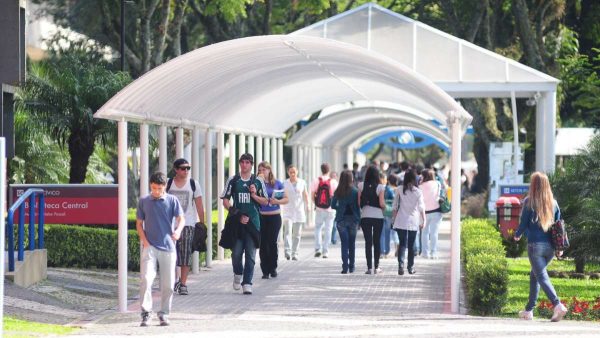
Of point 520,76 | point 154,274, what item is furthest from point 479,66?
point 154,274

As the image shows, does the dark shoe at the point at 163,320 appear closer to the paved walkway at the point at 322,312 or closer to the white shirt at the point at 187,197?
the paved walkway at the point at 322,312

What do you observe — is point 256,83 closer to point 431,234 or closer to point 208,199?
point 208,199

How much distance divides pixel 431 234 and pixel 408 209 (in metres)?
3.95

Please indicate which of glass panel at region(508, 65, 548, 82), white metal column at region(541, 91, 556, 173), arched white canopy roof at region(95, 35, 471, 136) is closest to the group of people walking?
arched white canopy roof at region(95, 35, 471, 136)

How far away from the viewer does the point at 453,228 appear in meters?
15.6

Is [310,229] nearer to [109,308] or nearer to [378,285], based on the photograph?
[378,285]

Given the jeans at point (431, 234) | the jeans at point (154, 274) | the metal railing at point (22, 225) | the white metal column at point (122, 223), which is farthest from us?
Answer: the jeans at point (431, 234)

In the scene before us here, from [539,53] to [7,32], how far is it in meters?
20.4

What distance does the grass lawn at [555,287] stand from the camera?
16719mm

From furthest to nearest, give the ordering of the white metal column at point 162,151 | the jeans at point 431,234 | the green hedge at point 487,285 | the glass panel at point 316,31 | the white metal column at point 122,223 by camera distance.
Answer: the glass panel at point 316,31 < the jeans at point 431,234 < the white metal column at point 162,151 < the white metal column at point 122,223 < the green hedge at point 487,285

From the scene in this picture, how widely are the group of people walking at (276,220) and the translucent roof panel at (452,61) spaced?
312 cm

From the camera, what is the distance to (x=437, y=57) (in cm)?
2716

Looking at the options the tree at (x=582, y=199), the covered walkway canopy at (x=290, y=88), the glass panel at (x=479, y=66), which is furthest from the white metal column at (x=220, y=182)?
the glass panel at (x=479, y=66)

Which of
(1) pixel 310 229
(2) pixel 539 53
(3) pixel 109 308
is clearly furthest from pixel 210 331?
(1) pixel 310 229
